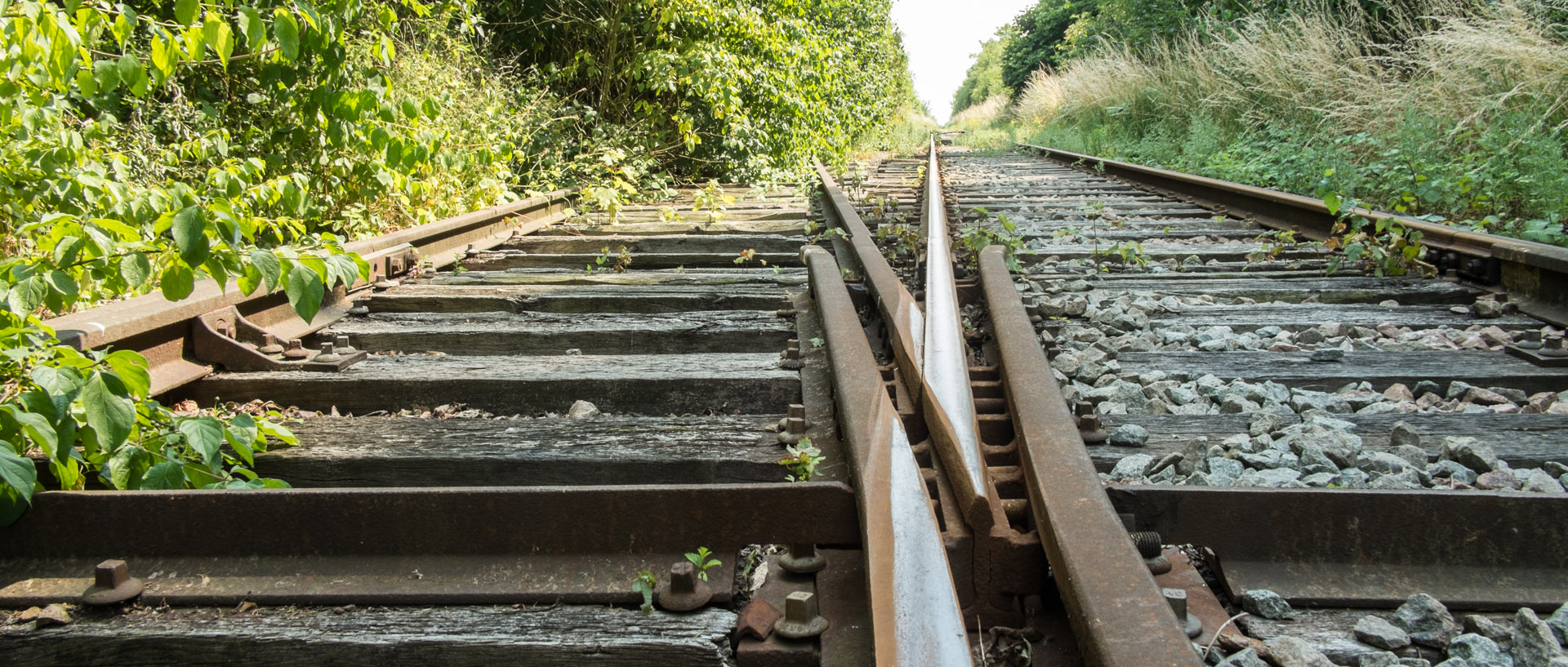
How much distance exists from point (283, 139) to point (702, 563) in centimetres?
422

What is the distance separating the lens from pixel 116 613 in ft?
4.25

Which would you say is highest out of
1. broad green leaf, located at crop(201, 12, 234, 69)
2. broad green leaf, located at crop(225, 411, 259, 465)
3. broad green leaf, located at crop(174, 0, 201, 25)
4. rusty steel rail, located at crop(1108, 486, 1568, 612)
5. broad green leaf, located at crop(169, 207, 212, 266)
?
broad green leaf, located at crop(174, 0, 201, 25)

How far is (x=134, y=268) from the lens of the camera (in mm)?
1695

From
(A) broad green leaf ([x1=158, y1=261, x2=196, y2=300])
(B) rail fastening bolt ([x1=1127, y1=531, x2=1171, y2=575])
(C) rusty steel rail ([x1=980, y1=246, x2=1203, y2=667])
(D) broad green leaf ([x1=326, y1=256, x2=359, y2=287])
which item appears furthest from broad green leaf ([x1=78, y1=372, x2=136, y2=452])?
(B) rail fastening bolt ([x1=1127, y1=531, x2=1171, y2=575])

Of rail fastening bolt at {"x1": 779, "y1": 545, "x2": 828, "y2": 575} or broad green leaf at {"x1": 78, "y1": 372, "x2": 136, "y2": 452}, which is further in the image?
broad green leaf at {"x1": 78, "y1": 372, "x2": 136, "y2": 452}

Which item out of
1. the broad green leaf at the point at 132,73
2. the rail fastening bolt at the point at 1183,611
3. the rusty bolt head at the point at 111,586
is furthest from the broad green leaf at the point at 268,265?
the rail fastening bolt at the point at 1183,611

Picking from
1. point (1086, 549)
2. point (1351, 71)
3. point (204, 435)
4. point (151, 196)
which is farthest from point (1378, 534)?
point (1351, 71)

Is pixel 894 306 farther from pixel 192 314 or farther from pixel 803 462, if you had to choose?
pixel 192 314

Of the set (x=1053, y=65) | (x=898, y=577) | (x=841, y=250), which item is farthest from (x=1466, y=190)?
(x=1053, y=65)

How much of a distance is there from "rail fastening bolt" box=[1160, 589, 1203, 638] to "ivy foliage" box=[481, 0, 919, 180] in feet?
23.3

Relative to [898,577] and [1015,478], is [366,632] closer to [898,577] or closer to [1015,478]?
Answer: [898,577]

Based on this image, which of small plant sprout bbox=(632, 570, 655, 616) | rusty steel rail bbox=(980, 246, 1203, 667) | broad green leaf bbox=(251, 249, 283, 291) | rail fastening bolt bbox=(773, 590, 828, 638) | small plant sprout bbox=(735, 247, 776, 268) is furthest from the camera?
small plant sprout bbox=(735, 247, 776, 268)

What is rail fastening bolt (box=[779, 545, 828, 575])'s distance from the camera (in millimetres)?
1310

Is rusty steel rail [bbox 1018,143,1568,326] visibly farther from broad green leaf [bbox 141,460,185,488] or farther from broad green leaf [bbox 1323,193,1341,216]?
broad green leaf [bbox 141,460,185,488]
